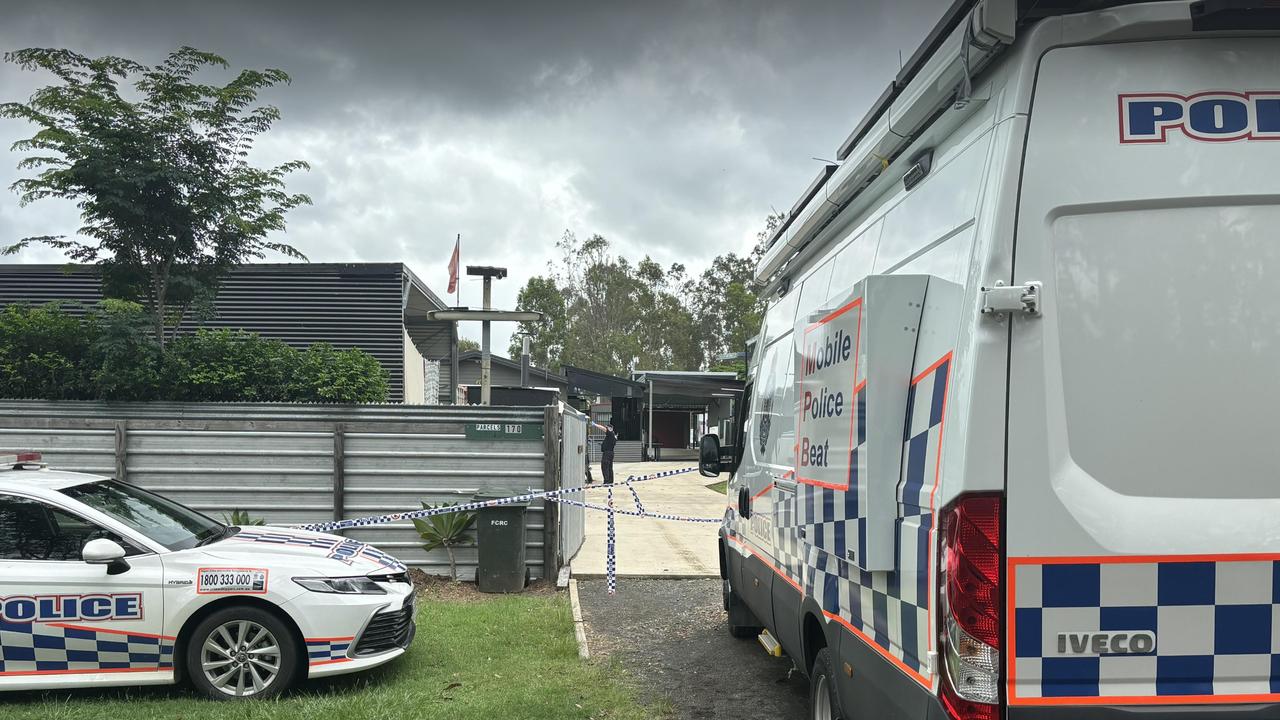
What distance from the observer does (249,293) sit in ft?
58.9

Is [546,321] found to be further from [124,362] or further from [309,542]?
[309,542]

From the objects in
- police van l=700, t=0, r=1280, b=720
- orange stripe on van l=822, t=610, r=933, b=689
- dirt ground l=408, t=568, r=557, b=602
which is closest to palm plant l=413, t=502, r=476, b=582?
dirt ground l=408, t=568, r=557, b=602

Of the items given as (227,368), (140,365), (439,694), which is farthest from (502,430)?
(439,694)

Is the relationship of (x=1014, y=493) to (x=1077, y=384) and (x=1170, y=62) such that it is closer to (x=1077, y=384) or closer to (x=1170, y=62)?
(x=1077, y=384)

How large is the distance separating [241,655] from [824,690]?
3.71 metres

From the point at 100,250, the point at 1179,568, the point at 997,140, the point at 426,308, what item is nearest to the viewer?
the point at 1179,568

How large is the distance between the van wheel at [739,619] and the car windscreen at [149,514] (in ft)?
12.9

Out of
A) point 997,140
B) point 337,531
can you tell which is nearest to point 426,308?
point 337,531

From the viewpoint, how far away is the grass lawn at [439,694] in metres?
5.60

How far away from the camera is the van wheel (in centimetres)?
771

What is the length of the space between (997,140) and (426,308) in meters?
19.1

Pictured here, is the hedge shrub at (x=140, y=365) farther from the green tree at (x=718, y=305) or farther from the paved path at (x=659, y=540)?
the green tree at (x=718, y=305)

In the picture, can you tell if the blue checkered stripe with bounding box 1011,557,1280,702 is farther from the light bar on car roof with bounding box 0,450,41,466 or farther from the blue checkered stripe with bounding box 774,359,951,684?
the light bar on car roof with bounding box 0,450,41,466

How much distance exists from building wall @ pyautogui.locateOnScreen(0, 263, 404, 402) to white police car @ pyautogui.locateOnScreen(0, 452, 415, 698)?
11488mm
